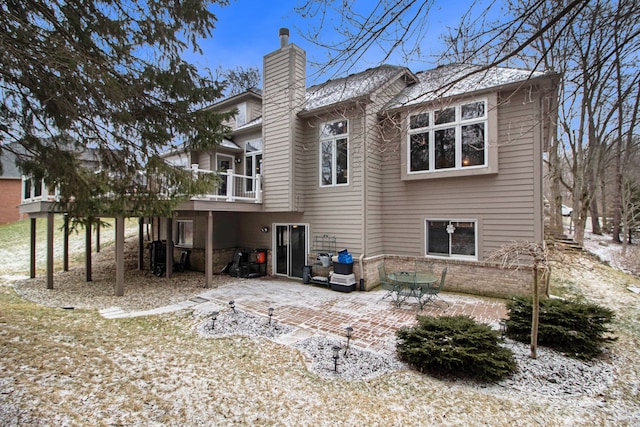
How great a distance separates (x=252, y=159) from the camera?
11.9 meters

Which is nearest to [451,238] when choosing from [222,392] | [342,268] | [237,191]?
[342,268]

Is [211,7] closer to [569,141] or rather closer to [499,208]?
[499,208]

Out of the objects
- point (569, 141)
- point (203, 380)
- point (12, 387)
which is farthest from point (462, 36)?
point (569, 141)

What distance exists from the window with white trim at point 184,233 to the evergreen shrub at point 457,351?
1059 centimetres

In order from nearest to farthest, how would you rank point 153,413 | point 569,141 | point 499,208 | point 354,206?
point 153,413, point 499,208, point 354,206, point 569,141

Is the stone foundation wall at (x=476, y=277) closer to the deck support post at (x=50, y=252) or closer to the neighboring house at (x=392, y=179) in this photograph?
the neighboring house at (x=392, y=179)

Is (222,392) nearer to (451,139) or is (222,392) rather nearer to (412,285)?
(412,285)

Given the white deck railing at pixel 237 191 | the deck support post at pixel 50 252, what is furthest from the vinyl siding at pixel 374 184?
the deck support post at pixel 50 252

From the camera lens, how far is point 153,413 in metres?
3.15

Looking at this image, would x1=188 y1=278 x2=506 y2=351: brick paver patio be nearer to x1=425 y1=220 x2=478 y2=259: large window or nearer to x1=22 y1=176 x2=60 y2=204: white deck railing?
x1=425 y1=220 x2=478 y2=259: large window

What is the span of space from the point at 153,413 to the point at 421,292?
5.81 metres

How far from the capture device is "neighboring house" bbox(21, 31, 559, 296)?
7.90m

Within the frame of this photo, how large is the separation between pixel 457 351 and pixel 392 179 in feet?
20.8

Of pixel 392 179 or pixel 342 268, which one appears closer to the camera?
pixel 342 268
